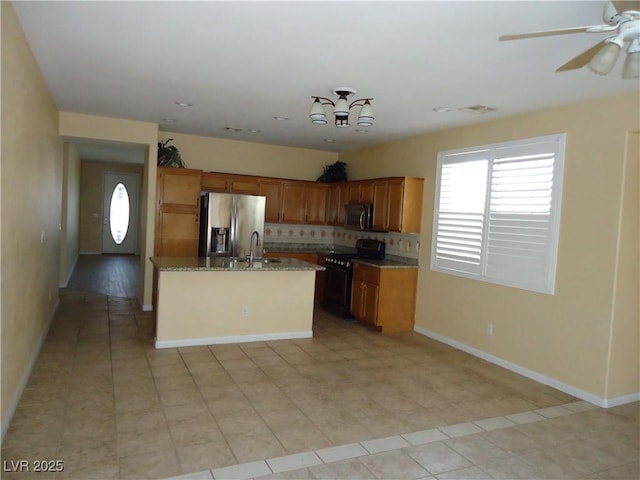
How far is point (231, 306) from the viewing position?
507cm

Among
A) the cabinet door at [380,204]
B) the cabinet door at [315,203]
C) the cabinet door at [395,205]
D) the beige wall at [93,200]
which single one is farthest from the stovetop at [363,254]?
the beige wall at [93,200]

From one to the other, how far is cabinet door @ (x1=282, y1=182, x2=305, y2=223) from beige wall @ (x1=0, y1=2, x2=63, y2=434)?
11.3 feet

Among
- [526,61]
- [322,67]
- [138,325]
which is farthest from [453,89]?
[138,325]

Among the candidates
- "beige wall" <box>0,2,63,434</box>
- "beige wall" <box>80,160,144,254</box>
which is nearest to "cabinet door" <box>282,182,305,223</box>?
"beige wall" <box>0,2,63,434</box>

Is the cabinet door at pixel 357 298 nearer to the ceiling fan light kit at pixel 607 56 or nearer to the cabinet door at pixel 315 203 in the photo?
the cabinet door at pixel 315 203

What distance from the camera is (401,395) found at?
3.82m

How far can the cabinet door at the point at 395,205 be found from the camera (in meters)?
5.88

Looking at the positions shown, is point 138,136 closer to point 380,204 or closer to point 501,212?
point 380,204

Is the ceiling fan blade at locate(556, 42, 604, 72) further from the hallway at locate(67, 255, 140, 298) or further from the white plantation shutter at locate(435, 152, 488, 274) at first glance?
the hallway at locate(67, 255, 140, 298)

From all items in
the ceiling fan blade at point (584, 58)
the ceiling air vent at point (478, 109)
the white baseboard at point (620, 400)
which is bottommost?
the white baseboard at point (620, 400)

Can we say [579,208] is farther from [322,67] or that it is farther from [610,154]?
[322,67]

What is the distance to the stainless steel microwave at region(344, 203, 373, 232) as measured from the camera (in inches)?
256

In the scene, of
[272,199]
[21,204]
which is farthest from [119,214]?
[21,204]

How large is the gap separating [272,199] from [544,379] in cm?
457
